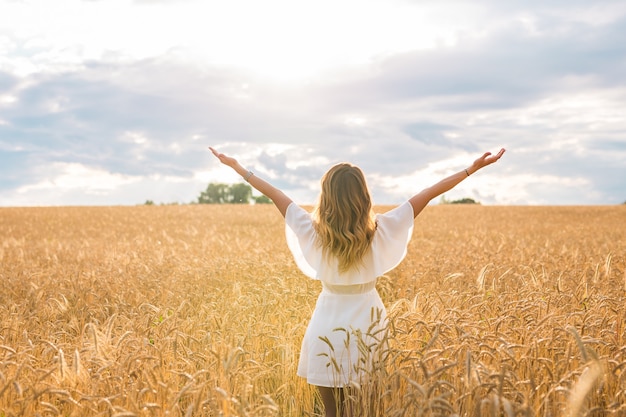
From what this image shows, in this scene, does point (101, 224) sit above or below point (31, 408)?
above

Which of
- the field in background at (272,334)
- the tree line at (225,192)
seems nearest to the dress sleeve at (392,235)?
the field in background at (272,334)

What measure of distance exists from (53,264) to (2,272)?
145 centimetres

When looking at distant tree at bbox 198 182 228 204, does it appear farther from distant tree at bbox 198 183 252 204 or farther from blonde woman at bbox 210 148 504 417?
blonde woman at bbox 210 148 504 417

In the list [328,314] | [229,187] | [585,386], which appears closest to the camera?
[585,386]

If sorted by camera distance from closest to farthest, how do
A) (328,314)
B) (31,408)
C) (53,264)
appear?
(31,408)
(328,314)
(53,264)

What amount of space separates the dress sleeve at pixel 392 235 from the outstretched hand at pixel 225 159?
146cm

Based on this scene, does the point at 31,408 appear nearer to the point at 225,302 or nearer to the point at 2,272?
the point at 225,302

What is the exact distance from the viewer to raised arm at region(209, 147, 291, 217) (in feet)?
14.9

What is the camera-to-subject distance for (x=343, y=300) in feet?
13.7

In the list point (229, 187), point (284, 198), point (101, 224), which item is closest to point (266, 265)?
point (284, 198)

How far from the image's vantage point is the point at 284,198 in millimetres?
4547

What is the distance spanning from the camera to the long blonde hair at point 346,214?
4.02 meters

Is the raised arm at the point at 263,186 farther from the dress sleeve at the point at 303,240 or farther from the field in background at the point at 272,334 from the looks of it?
the field in background at the point at 272,334

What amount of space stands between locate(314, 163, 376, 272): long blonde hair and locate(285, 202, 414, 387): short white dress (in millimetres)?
114
